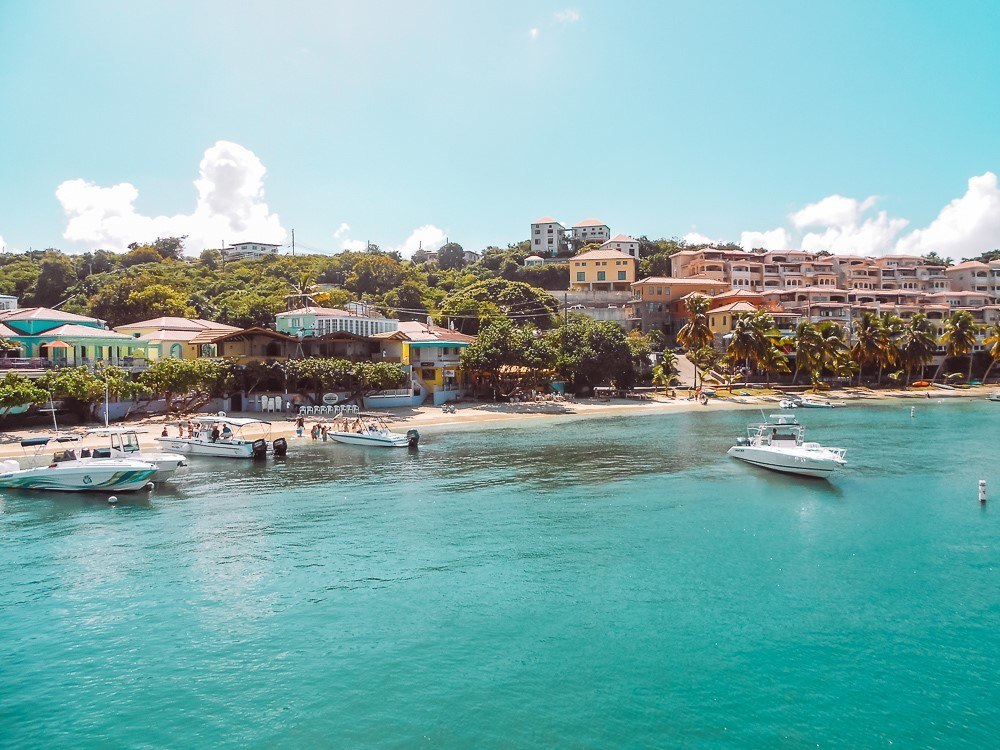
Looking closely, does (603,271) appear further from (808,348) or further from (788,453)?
(788,453)

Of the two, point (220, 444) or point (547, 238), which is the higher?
point (547, 238)

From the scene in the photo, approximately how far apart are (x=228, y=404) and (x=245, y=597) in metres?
49.9

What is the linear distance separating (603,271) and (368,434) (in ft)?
288

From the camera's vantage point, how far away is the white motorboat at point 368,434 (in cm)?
5594

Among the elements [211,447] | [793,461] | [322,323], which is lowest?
[793,461]

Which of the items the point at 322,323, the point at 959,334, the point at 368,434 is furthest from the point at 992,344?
the point at 368,434

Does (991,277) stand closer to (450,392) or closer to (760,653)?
(450,392)

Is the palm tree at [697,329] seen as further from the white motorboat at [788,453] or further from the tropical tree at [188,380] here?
the tropical tree at [188,380]

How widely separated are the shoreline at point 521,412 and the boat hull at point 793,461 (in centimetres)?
2774

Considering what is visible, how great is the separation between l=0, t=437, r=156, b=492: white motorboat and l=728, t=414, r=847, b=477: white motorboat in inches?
1510

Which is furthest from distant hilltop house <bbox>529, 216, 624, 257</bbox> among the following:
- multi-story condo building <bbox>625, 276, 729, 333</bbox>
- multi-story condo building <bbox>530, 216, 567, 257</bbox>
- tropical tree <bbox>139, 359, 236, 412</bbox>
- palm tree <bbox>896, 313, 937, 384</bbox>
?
tropical tree <bbox>139, 359, 236, 412</bbox>

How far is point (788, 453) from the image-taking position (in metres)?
45.1

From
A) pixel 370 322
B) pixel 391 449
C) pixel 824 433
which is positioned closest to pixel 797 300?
pixel 824 433

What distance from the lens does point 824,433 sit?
64.0m
